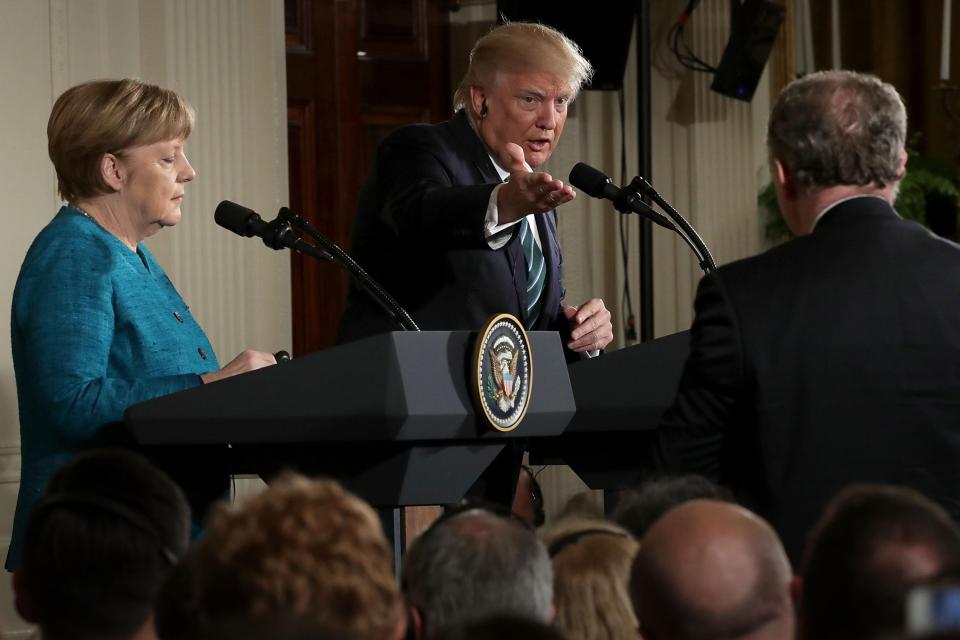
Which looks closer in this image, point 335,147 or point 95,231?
point 95,231

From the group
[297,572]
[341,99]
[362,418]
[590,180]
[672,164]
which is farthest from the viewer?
[672,164]

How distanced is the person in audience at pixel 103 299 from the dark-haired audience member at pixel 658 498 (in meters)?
0.77

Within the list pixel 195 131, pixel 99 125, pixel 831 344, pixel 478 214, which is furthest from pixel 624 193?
pixel 195 131

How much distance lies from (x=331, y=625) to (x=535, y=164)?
7.42ft

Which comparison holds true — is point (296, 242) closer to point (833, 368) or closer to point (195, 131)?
point (833, 368)

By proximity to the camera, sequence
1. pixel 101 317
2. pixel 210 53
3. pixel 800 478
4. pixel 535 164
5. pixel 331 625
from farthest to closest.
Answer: pixel 210 53 → pixel 535 164 → pixel 101 317 → pixel 800 478 → pixel 331 625

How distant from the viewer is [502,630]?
3.25 feet

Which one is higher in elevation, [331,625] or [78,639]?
[331,625]

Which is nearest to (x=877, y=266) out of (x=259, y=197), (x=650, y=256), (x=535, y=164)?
(x=535, y=164)

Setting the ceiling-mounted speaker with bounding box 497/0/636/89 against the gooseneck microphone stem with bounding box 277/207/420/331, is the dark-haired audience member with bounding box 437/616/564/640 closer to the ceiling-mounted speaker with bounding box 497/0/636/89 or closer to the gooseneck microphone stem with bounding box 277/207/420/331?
the gooseneck microphone stem with bounding box 277/207/420/331

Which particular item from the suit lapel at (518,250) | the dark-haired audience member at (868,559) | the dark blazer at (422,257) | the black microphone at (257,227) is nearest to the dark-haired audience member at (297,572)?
the dark-haired audience member at (868,559)

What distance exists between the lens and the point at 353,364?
2207mm

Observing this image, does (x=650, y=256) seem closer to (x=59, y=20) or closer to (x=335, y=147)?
(x=335, y=147)

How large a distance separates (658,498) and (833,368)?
0.33 meters
